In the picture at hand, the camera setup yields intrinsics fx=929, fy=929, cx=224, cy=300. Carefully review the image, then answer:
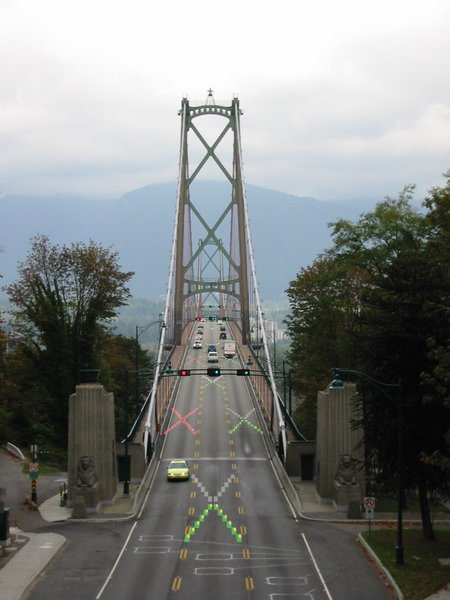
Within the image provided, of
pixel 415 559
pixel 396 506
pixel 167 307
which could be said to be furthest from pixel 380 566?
pixel 167 307

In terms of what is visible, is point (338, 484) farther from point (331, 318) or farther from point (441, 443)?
point (331, 318)

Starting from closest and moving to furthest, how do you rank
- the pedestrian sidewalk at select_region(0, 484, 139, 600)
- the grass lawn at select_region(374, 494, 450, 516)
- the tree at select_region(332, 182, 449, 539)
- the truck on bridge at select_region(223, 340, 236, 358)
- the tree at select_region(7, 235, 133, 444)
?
the pedestrian sidewalk at select_region(0, 484, 139, 600), the tree at select_region(332, 182, 449, 539), the grass lawn at select_region(374, 494, 450, 516), the tree at select_region(7, 235, 133, 444), the truck on bridge at select_region(223, 340, 236, 358)

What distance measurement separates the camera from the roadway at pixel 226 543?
29969 mm

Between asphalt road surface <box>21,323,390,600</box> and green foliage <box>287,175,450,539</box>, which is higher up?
green foliage <box>287,175,450,539</box>

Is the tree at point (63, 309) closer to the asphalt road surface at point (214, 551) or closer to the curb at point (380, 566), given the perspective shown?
the asphalt road surface at point (214, 551)

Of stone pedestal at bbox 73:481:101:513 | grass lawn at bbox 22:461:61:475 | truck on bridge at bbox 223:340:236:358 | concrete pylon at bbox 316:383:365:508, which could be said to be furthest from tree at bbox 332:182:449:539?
truck on bridge at bbox 223:340:236:358

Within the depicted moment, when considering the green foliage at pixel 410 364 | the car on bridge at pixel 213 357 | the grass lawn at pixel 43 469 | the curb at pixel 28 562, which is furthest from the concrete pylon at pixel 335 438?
the car on bridge at pixel 213 357

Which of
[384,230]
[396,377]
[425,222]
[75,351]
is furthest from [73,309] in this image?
[396,377]

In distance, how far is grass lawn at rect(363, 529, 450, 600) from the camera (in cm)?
2912

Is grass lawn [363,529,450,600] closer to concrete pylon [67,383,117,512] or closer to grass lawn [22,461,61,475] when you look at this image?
concrete pylon [67,383,117,512]

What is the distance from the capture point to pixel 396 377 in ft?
117

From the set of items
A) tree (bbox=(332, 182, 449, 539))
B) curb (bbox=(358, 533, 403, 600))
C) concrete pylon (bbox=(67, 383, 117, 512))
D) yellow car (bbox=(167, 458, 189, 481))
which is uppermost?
tree (bbox=(332, 182, 449, 539))

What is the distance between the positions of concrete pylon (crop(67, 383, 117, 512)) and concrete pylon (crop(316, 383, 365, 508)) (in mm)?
10637

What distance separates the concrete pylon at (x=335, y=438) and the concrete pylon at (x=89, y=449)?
1064 cm
